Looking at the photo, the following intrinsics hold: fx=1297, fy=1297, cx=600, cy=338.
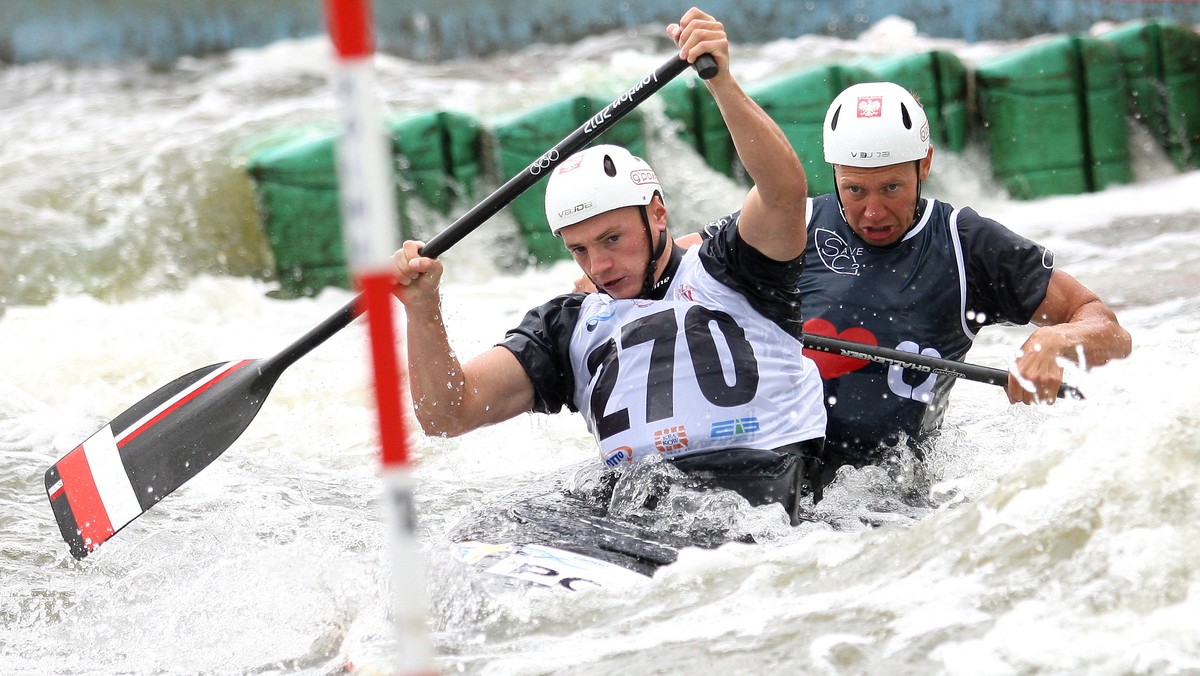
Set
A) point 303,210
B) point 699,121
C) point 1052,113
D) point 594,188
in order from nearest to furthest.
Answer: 1. point 594,188
2. point 303,210
3. point 699,121
4. point 1052,113

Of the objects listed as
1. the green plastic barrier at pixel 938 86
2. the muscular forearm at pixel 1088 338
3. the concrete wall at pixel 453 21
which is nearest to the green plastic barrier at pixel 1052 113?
the green plastic barrier at pixel 938 86

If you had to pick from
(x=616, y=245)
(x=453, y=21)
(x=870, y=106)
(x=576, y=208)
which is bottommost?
(x=616, y=245)

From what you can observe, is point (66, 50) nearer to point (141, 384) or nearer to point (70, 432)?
point (141, 384)

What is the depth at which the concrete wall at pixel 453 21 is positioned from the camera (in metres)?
11.9

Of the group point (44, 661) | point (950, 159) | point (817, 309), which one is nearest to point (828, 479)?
point (817, 309)

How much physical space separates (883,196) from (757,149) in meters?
1.08

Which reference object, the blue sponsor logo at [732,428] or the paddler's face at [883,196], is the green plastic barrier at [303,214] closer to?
the paddler's face at [883,196]

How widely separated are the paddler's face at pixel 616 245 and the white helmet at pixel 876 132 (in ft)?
2.77

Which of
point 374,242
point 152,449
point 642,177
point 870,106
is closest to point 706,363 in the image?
point 642,177

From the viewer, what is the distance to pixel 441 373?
3547mm

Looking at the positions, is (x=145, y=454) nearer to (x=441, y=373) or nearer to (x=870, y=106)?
(x=441, y=373)

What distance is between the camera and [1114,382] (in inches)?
135

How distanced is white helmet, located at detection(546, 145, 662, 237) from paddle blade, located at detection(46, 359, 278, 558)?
45.8 inches

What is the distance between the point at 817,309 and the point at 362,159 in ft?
9.56
